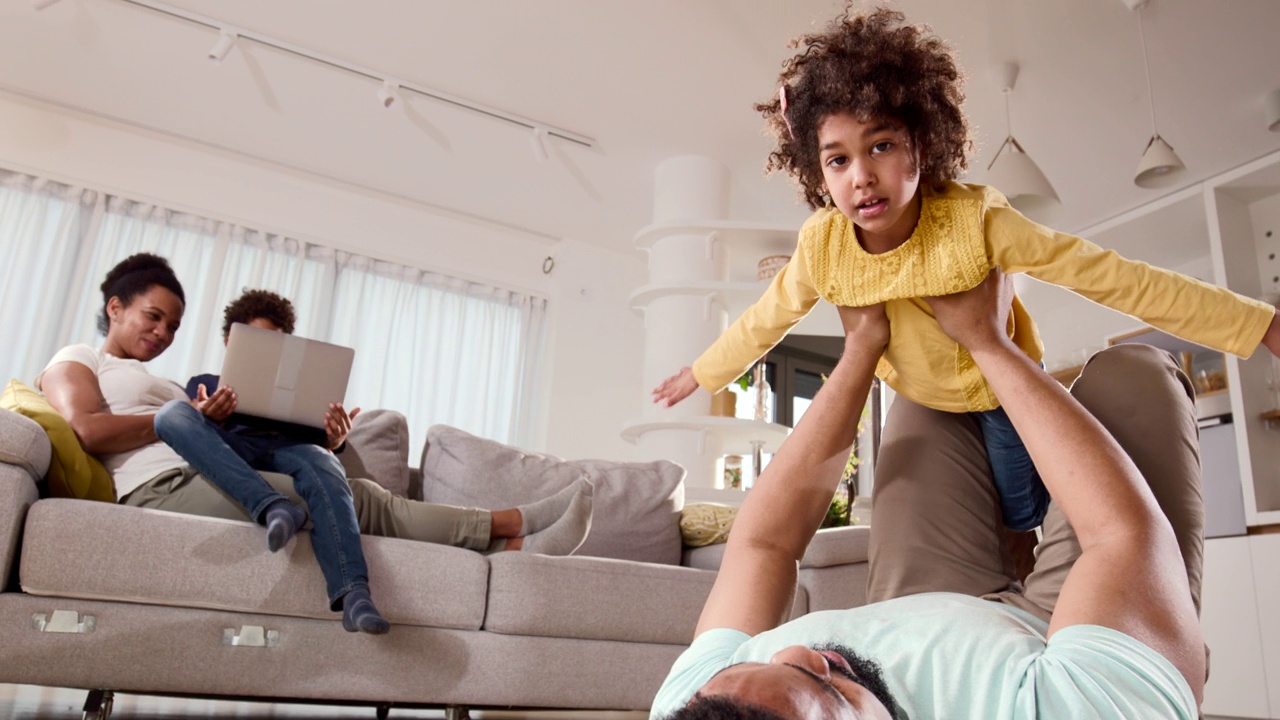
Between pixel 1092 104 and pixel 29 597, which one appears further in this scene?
pixel 1092 104

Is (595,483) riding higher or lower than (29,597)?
higher

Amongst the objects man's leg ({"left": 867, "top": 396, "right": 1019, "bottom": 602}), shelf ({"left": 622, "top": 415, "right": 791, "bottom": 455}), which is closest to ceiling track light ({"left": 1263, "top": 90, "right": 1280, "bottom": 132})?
shelf ({"left": 622, "top": 415, "right": 791, "bottom": 455})

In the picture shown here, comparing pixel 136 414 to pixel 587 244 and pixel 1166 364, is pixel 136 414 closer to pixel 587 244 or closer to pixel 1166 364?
pixel 1166 364

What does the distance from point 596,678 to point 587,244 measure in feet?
13.5

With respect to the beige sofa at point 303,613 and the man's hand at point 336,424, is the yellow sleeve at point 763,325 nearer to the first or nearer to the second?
the beige sofa at point 303,613

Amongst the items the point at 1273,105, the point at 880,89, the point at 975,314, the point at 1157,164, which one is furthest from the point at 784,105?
the point at 1273,105

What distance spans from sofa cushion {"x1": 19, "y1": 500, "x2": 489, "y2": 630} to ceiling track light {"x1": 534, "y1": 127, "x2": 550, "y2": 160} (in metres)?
2.96

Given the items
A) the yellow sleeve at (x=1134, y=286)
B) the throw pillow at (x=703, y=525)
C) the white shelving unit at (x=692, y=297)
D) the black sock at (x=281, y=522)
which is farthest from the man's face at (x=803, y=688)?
the white shelving unit at (x=692, y=297)

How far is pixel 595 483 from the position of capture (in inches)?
112

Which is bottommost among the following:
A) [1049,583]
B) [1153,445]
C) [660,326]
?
[1049,583]

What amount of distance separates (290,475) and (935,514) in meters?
1.55

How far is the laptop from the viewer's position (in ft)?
7.10

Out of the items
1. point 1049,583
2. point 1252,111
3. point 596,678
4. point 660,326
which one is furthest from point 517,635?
point 1252,111

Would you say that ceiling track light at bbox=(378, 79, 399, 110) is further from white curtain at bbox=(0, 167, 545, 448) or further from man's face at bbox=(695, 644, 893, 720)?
man's face at bbox=(695, 644, 893, 720)
